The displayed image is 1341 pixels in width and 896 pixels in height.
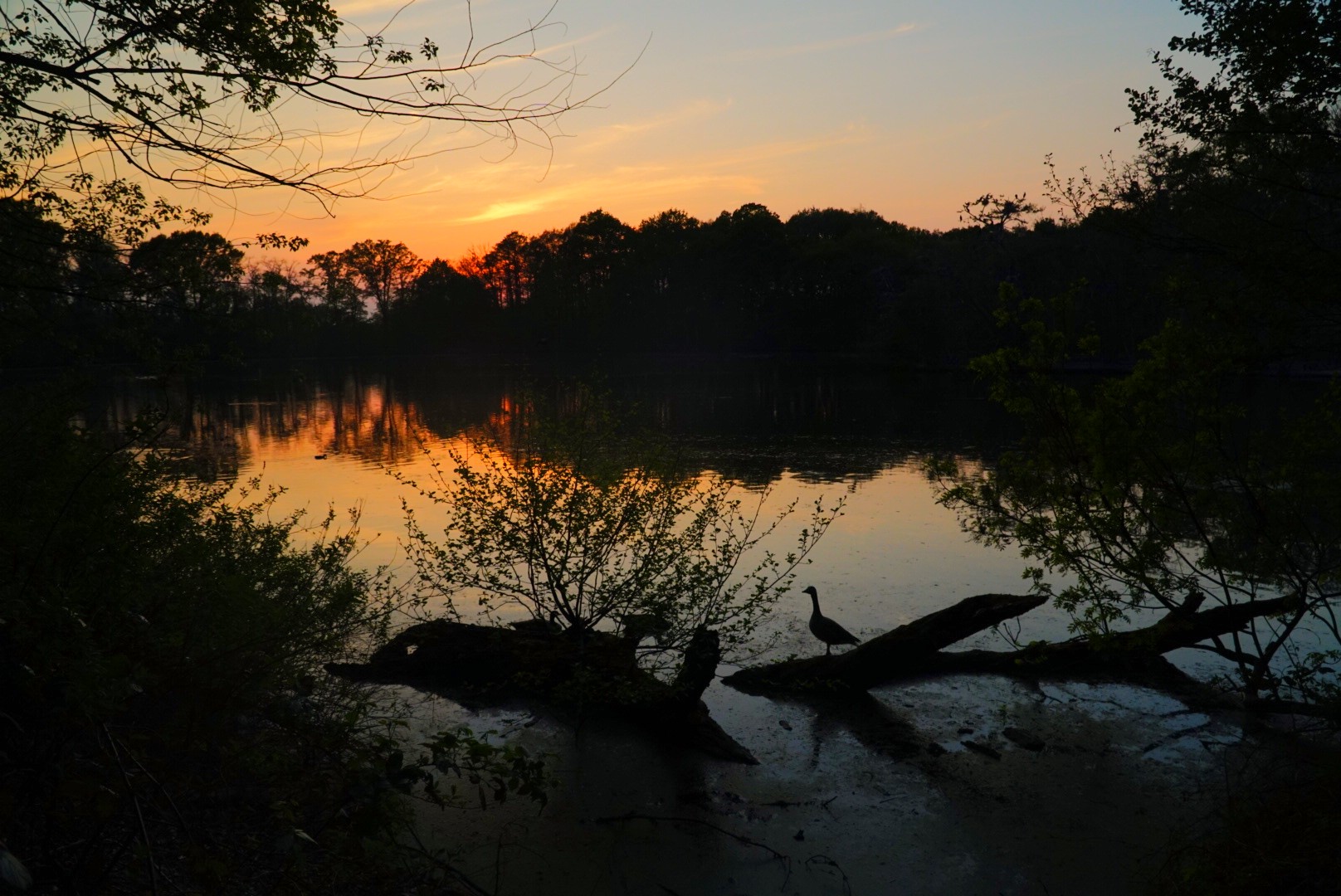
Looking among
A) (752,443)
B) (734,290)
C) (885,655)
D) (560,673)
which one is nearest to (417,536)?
(560,673)

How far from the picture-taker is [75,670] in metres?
3.29

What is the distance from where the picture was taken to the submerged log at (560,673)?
8852 mm

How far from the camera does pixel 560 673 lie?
959cm

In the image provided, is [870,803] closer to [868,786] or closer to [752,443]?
[868,786]

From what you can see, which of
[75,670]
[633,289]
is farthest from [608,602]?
[633,289]

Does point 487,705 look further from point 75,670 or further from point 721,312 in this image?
point 721,312

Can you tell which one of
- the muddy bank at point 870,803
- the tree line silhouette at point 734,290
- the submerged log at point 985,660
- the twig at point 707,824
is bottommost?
the muddy bank at point 870,803

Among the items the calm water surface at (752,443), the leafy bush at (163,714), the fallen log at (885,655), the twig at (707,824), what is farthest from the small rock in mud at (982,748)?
the leafy bush at (163,714)

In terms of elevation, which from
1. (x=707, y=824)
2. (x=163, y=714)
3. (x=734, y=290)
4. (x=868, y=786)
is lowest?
(x=868, y=786)

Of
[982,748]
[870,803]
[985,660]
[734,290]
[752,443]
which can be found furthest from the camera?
[734,290]

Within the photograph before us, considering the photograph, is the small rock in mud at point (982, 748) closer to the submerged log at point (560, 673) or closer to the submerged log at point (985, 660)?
the submerged log at point (985, 660)

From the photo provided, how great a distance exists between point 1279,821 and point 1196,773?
2769 mm

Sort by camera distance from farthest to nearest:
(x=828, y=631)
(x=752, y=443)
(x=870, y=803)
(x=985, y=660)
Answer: (x=752, y=443) → (x=985, y=660) → (x=828, y=631) → (x=870, y=803)

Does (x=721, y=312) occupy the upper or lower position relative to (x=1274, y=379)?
upper
